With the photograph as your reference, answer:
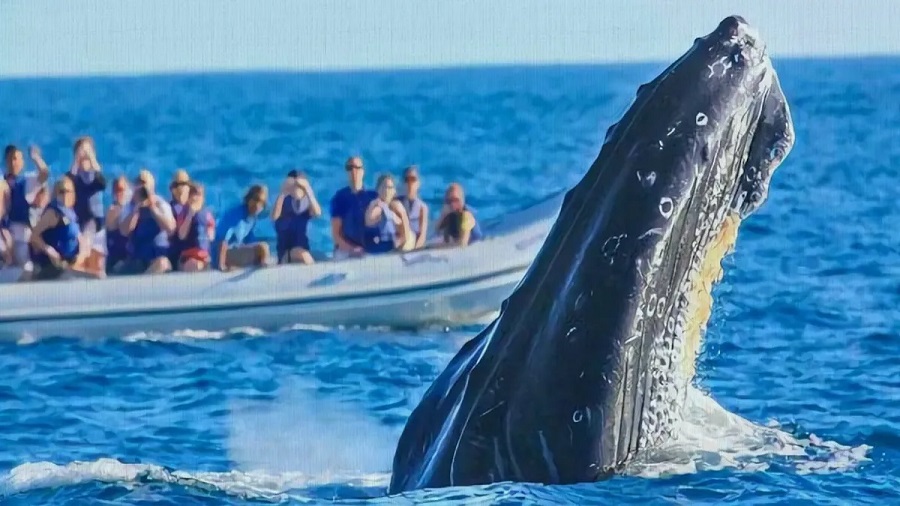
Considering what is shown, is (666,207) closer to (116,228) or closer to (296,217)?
(296,217)

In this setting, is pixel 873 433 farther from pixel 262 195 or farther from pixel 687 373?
pixel 262 195

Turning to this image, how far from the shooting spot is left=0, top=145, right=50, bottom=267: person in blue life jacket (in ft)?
24.1

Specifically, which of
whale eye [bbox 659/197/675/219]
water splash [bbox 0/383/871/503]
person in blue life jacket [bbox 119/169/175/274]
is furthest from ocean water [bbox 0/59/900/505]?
whale eye [bbox 659/197/675/219]

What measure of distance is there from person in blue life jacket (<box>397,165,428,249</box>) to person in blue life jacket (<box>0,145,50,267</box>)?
205 cm

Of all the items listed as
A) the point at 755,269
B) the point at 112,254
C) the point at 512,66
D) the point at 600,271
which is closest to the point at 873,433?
the point at 755,269

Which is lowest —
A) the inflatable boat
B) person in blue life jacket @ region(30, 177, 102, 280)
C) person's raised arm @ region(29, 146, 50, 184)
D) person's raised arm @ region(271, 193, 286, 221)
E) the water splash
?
the water splash

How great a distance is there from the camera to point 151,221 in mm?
7461

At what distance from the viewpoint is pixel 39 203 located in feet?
24.4

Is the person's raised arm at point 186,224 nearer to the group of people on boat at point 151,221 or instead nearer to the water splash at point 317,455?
the group of people on boat at point 151,221

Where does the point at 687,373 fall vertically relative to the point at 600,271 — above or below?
below

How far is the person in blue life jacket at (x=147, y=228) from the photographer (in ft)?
24.3

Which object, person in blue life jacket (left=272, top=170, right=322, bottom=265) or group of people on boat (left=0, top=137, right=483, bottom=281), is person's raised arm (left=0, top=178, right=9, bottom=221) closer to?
group of people on boat (left=0, top=137, right=483, bottom=281)

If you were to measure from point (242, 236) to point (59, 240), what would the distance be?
3.48ft

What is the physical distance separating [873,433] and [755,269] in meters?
1.11
